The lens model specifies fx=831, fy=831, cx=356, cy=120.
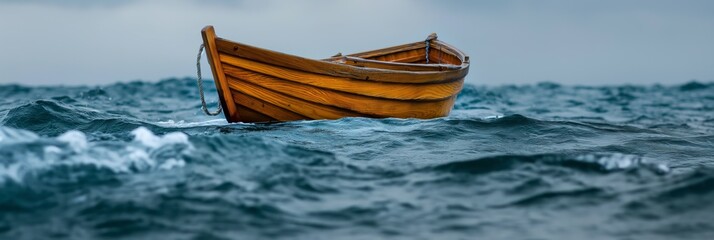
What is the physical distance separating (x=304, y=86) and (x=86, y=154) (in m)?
4.43

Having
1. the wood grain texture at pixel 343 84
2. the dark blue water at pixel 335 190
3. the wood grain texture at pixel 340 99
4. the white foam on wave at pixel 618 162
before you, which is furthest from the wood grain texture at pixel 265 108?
the white foam on wave at pixel 618 162

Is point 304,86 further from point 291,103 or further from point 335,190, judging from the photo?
point 335,190

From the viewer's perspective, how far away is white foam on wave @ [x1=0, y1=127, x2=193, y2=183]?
268 inches

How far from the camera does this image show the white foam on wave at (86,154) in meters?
6.80

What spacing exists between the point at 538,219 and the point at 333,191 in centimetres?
170

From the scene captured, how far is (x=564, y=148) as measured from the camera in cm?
974

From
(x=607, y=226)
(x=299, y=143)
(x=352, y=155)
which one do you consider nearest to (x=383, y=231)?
(x=607, y=226)

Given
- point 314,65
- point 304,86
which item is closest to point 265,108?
point 304,86

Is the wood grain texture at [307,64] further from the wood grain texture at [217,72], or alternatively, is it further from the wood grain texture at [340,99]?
the wood grain texture at [340,99]

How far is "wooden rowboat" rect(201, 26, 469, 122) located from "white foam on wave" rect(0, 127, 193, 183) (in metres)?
3.33

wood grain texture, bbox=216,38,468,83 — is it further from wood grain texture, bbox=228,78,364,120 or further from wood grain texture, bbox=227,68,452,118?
wood grain texture, bbox=228,78,364,120

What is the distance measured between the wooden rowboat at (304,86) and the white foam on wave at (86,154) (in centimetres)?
333

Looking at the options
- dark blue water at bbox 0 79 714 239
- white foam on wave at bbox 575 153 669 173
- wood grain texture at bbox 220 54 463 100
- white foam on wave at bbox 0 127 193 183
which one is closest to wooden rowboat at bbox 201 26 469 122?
wood grain texture at bbox 220 54 463 100

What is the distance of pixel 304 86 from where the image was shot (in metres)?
11.2
